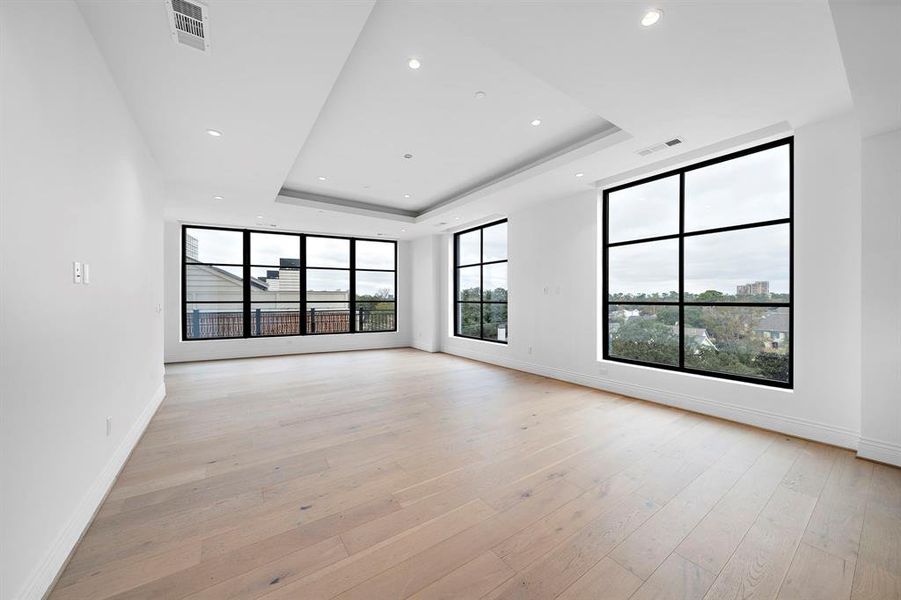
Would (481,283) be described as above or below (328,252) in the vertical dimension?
below

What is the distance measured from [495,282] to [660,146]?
3968mm

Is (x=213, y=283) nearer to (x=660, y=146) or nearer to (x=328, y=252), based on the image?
(x=328, y=252)

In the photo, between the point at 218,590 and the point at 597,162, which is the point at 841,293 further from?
the point at 218,590

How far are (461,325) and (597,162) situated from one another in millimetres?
4871

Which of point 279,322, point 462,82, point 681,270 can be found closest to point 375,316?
point 279,322

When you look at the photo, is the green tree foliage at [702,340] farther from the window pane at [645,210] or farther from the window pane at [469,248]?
the window pane at [469,248]

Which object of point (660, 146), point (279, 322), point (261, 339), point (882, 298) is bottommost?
point (261, 339)

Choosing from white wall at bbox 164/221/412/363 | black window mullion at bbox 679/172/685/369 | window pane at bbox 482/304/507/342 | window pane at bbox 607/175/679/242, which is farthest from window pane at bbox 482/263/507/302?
black window mullion at bbox 679/172/685/369

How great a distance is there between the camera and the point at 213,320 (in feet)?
24.3

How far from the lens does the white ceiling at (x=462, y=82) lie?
6.50 feet

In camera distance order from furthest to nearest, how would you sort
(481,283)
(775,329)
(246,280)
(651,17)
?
(246,280) → (481,283) → (775,329) → (651,17)

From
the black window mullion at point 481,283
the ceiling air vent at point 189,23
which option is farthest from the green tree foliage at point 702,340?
the ceiling air vent at point 189,23

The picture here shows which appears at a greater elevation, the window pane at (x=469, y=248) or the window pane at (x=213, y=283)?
the window pane at (x=469, y=248)

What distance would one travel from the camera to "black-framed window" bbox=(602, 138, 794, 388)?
353cm
